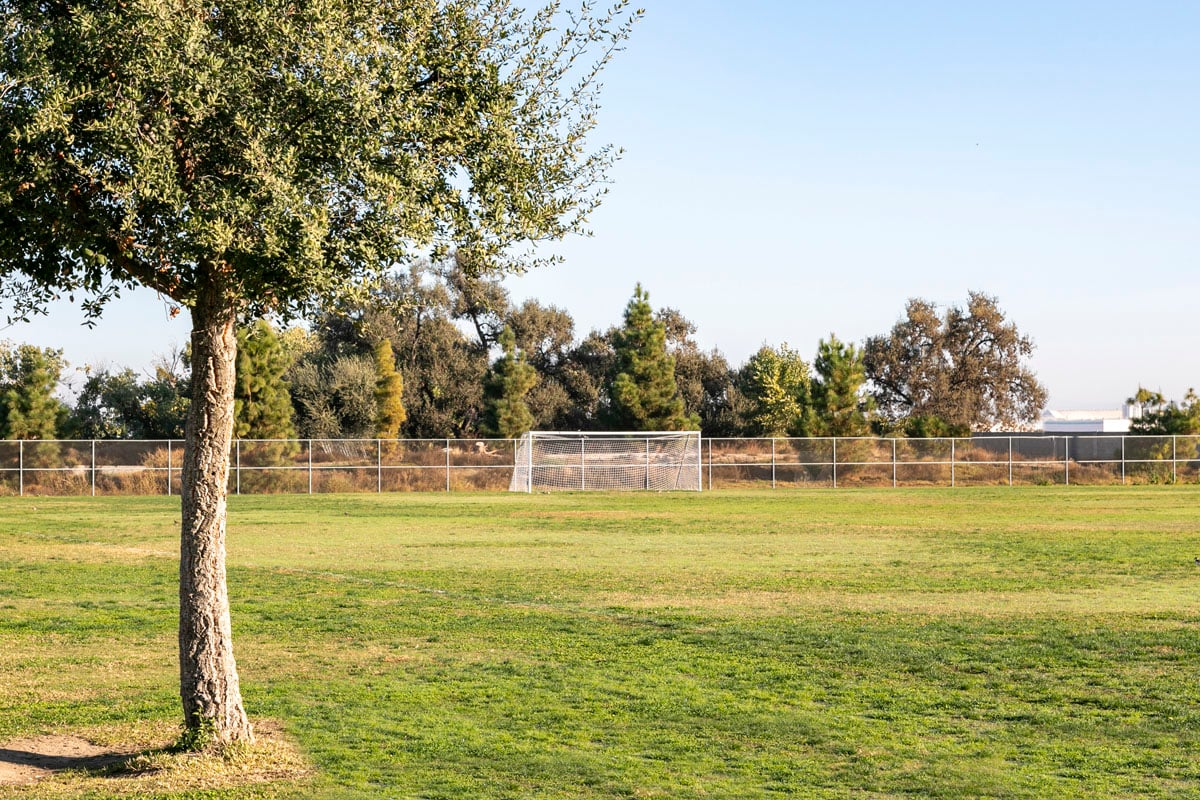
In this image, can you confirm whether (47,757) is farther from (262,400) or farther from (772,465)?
(772,465)

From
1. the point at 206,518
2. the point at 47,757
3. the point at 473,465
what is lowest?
the point at 47,757

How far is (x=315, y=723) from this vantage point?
9727 mm

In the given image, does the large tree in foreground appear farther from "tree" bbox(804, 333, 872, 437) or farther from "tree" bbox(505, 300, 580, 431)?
"tree" bbox(505, 300, 580, 431)

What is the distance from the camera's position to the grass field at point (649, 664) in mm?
8352

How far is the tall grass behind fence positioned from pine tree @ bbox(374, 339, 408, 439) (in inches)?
246

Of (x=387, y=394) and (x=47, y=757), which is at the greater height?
(x=387, y=394)

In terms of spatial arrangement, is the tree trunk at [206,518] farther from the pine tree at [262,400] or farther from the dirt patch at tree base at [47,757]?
the pine tree at [262,400]

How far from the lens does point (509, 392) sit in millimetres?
60219

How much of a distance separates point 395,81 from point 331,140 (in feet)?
1.74

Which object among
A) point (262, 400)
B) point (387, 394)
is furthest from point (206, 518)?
point (387, 394)

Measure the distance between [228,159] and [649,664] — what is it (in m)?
6.51

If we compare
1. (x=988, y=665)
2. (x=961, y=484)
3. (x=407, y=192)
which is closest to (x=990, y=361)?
(x=961, y=484)

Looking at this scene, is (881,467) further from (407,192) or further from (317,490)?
(407,192)

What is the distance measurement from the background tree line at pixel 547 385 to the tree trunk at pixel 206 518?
116 feet
